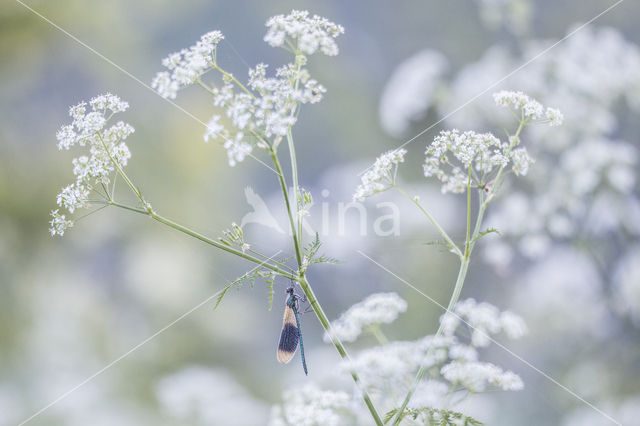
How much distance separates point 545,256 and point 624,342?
0.23 m

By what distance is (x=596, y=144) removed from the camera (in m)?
0.98

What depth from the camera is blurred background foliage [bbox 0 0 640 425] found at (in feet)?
3.98

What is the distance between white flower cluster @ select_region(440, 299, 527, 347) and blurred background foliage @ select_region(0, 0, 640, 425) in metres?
0.55

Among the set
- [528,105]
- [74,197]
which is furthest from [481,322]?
[74,197]

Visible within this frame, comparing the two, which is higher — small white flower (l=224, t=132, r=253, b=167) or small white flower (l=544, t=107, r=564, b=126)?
small white flower (l=544, t=107, r=564, b=126)

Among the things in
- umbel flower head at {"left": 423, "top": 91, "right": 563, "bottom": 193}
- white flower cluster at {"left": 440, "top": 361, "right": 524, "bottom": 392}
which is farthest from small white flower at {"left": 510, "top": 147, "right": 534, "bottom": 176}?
white flower cluster at {"left": 440, "top": 361, "right": 524, "bottom": 392}

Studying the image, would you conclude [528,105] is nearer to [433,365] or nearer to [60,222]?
[433,365]

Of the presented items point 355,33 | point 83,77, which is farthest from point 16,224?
point 355,33

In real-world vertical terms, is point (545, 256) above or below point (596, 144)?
below

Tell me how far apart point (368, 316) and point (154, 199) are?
0.83 meters

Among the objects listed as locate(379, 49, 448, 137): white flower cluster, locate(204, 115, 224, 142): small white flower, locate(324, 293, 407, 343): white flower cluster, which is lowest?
locate(324, 293, 407, 343): white flower cluster

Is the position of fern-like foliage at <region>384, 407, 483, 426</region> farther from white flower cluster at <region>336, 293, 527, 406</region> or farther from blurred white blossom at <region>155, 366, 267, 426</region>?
blurred white blossom at <region>155, 366, 267, 426</region>

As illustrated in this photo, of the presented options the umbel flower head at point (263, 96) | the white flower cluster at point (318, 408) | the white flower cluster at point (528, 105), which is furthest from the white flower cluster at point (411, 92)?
the white flower cluster at point (318, 408)

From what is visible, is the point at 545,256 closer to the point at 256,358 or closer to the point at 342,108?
the point at 342,108
